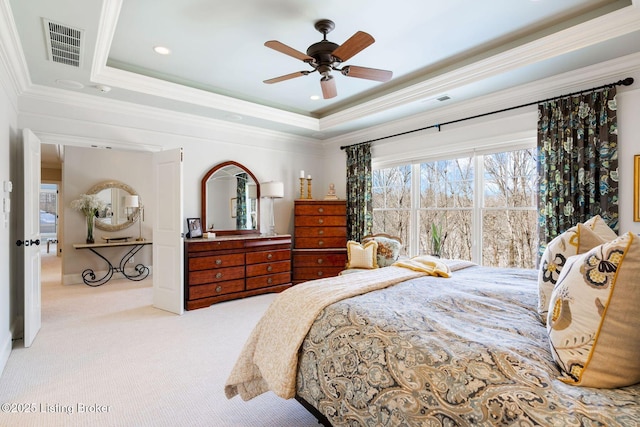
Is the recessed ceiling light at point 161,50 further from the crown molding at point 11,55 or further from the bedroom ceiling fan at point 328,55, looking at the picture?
the bedroom ceiling fan at point 328,55

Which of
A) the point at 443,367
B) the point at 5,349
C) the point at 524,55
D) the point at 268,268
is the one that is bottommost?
the point at 5,349

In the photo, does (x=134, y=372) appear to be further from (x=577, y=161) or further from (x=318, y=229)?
(x=577, y=161)

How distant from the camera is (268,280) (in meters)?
4.81

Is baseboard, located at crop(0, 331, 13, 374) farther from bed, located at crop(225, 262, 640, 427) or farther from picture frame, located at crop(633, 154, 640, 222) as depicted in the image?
picture frame, located at crop(633, 154, 640, 222)

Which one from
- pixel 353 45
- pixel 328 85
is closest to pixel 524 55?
pixel 353 45

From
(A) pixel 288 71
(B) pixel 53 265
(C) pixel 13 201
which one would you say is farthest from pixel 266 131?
(B) pixel 53 265

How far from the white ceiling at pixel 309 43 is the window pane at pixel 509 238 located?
1456mm

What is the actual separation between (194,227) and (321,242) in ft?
6.37

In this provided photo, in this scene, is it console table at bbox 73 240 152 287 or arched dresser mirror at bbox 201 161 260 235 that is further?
console table at bbox 73 240 152 287

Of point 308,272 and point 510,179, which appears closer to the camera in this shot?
point 510,179

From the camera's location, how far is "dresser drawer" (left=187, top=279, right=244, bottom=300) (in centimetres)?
406

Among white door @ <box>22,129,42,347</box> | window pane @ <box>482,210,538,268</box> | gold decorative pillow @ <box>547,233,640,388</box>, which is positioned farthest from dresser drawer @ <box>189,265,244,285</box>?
gold decorative pillow @ <box>547,233,640,388</box>

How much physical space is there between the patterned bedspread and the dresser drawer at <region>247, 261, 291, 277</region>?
3.06 metres

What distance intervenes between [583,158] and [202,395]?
149 inches
